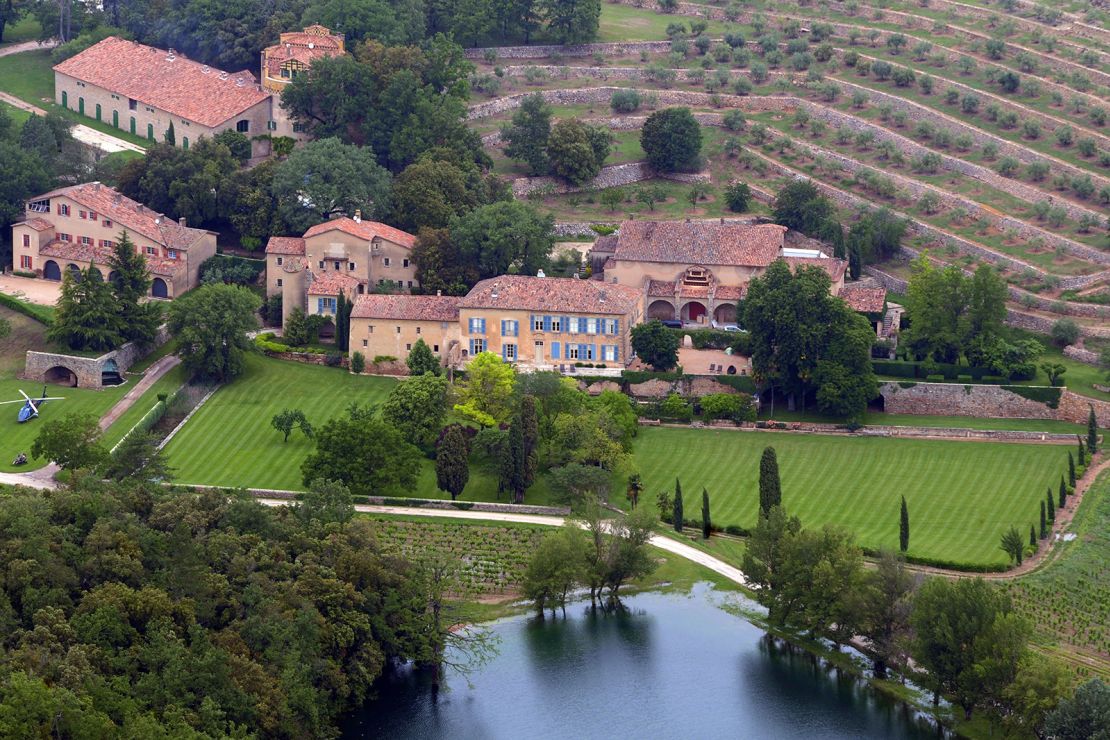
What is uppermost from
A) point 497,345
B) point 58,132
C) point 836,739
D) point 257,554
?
point 58,132

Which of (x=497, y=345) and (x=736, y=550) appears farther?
(x=497, y=345)

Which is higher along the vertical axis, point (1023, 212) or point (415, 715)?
point (1023, 212)

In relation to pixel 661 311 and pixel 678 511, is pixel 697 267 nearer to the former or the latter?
pixel 661 311

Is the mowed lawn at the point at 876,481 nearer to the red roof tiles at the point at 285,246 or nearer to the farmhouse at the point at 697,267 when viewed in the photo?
the farmhouse at the point at 697,267

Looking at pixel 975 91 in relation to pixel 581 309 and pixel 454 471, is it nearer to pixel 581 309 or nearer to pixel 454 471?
pixel 581 309

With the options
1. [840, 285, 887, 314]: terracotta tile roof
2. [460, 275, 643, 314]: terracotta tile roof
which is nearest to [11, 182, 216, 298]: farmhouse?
[460, 275, 643, 314]: terracotta tile roof

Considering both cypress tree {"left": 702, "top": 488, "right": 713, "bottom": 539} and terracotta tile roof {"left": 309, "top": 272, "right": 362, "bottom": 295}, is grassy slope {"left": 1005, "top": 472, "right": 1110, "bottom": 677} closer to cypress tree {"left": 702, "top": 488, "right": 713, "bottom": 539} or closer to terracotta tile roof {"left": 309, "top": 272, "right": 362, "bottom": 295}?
cypress tree {"left": 702, "top": 488, "right": 713, "bottom": 539}

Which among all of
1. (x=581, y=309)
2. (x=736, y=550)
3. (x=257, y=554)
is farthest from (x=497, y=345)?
(x=257, y=554)

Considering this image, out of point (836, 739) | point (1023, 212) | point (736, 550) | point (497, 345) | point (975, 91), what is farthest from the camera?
point (975, 91)

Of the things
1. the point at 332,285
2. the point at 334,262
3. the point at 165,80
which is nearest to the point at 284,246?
the point at 334,262
